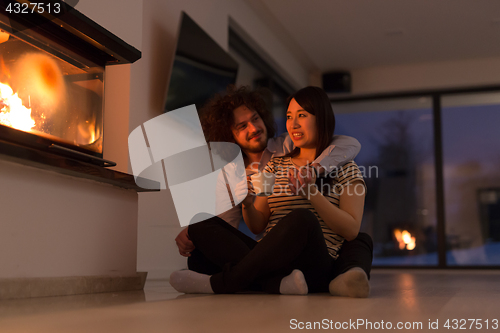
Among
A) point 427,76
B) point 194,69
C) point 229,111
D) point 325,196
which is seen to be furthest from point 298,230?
point 427,76

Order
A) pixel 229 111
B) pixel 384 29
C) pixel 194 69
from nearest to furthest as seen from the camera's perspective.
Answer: pixel 229 111
pixel 194 69
pixel 384 29

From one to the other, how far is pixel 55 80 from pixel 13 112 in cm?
23

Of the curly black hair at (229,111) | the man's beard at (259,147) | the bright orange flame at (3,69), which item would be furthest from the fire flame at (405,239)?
the bright orange flame at (3,69)

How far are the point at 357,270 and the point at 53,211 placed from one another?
3.49 ft

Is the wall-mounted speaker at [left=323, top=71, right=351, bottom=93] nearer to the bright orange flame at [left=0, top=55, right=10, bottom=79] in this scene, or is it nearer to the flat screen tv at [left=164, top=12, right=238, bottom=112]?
the flat screen tv at [left=164, top=12, right=238, bottom=112]

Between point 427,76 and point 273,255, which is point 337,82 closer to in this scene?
point 427,76

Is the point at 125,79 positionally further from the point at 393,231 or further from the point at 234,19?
the point at 393,231

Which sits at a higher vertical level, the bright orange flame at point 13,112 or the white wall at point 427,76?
Answer: the white wall at point 427,76

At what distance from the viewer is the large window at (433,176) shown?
5430mm

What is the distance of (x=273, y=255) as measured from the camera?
154cm

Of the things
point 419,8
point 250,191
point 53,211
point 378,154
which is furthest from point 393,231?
point 53,211

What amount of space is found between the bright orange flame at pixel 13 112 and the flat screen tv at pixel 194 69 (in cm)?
119

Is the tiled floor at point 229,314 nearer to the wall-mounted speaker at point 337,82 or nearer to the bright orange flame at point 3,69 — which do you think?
the bright orange flame at point 3,69

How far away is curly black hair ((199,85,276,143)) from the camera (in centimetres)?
230
